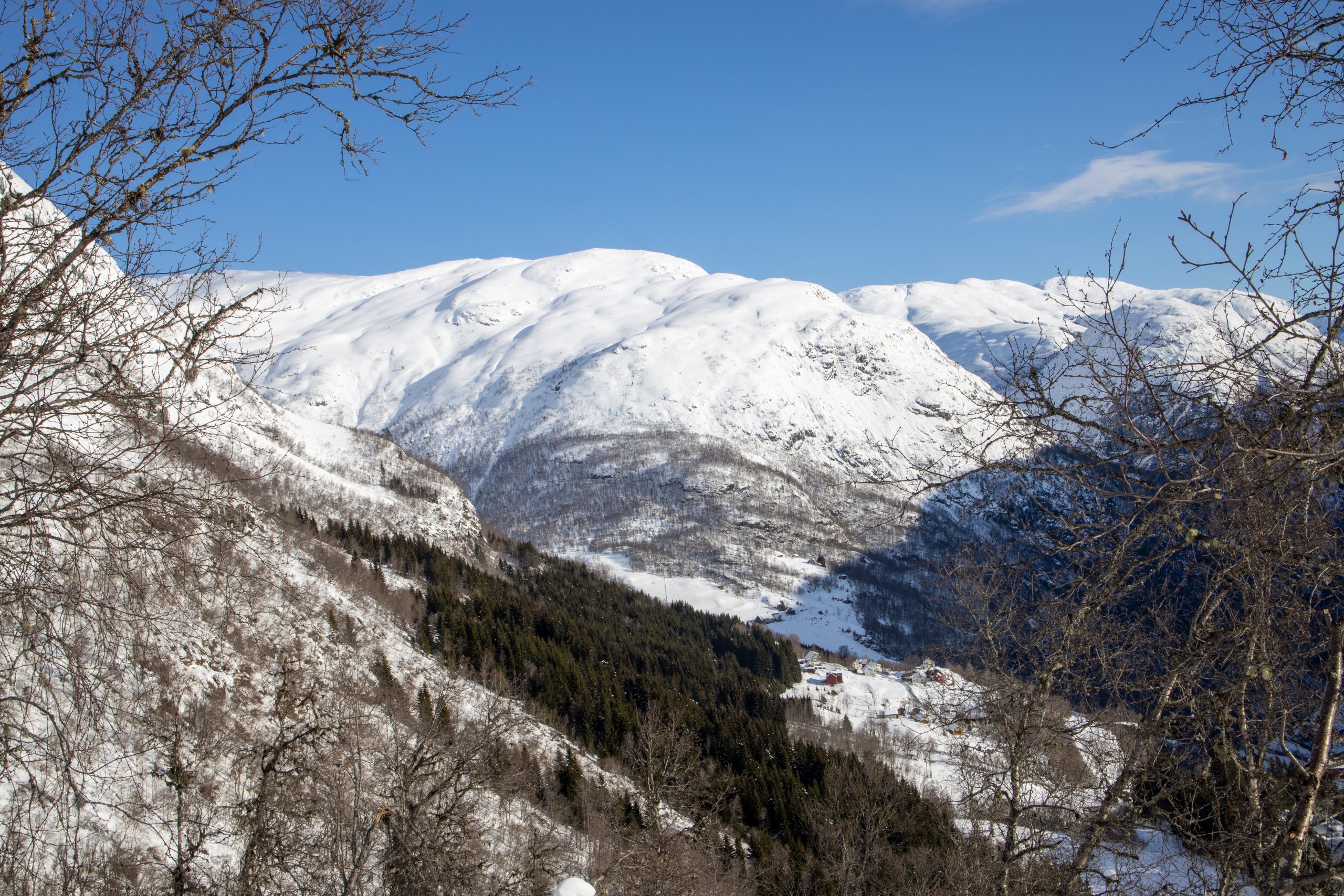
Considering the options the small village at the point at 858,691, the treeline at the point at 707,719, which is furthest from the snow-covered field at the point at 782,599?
the treeline at the point at 707,719

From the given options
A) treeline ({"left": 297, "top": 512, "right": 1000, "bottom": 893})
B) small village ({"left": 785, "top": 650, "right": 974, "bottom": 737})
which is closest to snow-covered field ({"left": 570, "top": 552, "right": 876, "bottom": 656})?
small village ({"left": 785, "top": 650, "right": 974, "bottom": 737})

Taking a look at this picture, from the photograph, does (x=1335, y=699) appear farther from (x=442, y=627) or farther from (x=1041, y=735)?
(x=442, y=627)

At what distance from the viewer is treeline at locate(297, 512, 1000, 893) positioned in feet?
115

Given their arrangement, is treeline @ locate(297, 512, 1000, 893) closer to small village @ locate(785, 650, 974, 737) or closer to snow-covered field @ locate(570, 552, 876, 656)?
small village @ locate(785, 650, 974, 737)

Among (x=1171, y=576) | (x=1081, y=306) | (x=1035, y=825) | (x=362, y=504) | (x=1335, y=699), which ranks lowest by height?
(x=1035, y=825)

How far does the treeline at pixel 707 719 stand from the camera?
35.0 metres

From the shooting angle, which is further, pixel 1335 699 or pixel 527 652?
pixel 527 652

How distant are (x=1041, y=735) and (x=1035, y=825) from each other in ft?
3.55

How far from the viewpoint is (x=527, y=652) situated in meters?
57.6

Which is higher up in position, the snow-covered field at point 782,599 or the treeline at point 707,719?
the snow-covered field at point 782,599

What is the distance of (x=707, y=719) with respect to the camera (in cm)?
6025

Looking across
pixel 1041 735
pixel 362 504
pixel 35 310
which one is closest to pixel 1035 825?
pixel 1041 735

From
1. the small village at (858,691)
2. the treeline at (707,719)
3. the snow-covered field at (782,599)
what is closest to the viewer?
the treeline at (707,719)

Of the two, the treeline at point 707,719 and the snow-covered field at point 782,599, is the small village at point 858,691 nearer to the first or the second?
the treeline at point 707,719
